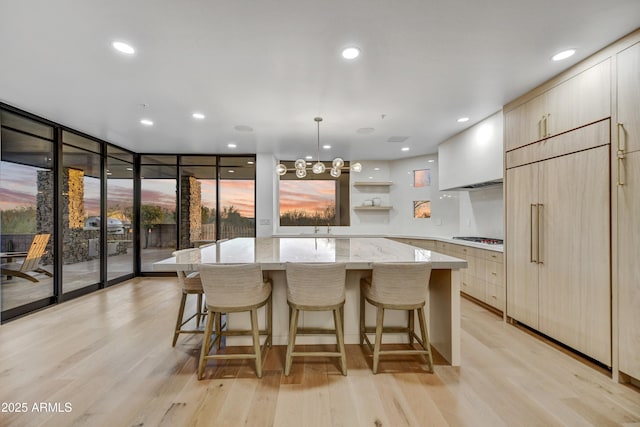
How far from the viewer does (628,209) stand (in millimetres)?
2037

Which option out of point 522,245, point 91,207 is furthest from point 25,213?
point 522,245

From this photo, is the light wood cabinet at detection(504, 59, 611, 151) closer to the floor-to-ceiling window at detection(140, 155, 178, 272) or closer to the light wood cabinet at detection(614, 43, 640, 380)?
the light wood cabinet at detection(614, 43, 640, 380)

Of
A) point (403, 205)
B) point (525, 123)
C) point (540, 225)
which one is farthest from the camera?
point (403, 205)

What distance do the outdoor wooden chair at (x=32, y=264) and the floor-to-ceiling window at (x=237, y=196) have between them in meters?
2.74

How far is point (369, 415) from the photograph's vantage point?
1.74m

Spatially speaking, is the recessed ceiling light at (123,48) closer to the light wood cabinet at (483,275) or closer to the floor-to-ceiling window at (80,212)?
the floor-to-ceiling window at (80,212)

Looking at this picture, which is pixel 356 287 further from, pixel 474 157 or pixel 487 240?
pixel 474 157

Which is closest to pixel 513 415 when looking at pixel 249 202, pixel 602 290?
pixel 602 290

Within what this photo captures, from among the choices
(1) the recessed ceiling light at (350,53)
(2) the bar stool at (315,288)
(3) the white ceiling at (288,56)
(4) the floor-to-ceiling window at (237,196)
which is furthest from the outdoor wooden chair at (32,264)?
(1) the recessed ceiling light at (350,53)

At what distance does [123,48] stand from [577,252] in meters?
4.15

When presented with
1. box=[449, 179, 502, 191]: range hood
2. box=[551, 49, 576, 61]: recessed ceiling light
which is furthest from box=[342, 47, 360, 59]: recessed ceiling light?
box=[449, 179, 502, 191]: range hood

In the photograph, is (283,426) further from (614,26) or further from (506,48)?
(614,26)

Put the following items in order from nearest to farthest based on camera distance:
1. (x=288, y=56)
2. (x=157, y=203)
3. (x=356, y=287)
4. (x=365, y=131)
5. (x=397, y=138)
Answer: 1. (x=288, y=56)
2. (x=356, y=287)
3. (x=365, y=131)
4. (x=397, y=138)
5. (x=157, y=203)

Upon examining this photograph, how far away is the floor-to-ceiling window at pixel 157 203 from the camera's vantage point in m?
5.82
